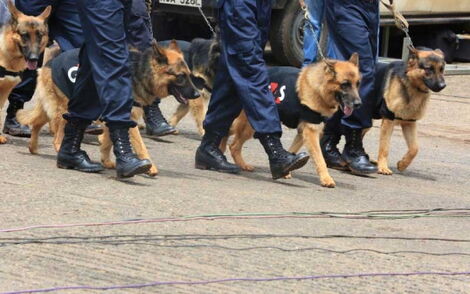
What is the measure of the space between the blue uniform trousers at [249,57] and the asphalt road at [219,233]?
1.68 ft

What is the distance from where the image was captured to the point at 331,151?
28.0ft

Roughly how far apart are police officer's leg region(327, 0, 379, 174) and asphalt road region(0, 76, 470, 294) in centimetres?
24

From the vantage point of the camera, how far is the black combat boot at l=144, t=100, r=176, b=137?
9148 mm

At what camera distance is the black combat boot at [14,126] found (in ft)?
28.7

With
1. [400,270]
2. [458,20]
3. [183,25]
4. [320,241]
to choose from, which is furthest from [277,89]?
[458,20]

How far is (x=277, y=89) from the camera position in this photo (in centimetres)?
788

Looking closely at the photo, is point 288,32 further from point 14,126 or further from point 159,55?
point 159,55

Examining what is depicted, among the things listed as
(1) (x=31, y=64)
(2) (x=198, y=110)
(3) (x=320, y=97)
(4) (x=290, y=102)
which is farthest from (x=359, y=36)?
(1) (x=31, y=64)

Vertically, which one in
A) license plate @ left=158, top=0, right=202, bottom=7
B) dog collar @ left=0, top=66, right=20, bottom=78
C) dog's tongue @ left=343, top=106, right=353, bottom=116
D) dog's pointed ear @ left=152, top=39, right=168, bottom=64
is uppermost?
dog's pointed ear @ left=152, top=39, right=168, bottom=64

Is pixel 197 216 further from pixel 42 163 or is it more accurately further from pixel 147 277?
pixel 42 163

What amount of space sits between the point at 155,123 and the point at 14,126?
1.23m

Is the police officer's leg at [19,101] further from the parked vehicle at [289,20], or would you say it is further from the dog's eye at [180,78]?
the parked vehicle at [289,20]

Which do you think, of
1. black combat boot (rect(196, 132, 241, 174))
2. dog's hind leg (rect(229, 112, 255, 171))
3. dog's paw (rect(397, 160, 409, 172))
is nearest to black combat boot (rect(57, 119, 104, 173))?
black combat boot (rect(196, 132, 241, 174))

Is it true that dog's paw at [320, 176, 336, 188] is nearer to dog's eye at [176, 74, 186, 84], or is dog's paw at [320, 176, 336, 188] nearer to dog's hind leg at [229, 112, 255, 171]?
dog's hind leg at [229, 112, 255, 171]
